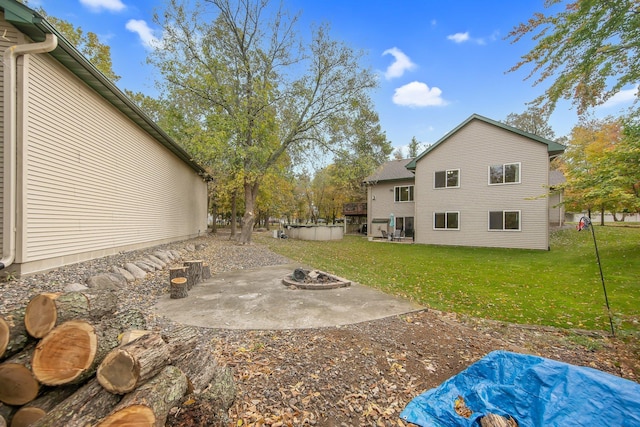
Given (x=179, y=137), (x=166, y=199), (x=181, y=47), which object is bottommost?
(x=166, y=199)

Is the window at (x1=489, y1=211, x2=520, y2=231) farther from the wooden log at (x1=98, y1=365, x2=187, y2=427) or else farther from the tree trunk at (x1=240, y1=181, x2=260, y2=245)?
the wooden log at (x1=98, y1=365, x2=187, y2=427)

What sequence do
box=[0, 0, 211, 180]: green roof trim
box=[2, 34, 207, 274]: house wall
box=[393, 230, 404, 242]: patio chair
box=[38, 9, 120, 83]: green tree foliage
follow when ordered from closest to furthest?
box=[0, 0, 211, 180]: green roof trim → box=[2, 34, 207, 274]: house wall → box=[38, 9, 120, 83]: green tree foliage → box=[393, 230, 404, 242]: patio chair

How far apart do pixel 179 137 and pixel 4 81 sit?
42.0ft

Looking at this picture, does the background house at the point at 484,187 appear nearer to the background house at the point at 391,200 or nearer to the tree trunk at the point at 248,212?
the background house at the point at 391,200

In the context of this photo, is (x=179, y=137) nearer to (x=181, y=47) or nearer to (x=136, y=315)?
(x=181, y=47)

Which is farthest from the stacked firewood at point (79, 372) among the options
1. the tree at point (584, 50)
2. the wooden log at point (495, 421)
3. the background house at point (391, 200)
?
the background house at point (391, 200)

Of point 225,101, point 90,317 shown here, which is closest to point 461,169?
point 225,101

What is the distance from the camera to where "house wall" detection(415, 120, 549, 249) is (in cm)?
1316

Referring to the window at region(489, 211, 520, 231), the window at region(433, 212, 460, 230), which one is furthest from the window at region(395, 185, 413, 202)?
the window at region(489, 211, 520, 231)

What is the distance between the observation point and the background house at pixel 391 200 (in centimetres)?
1916

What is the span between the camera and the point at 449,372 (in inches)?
114

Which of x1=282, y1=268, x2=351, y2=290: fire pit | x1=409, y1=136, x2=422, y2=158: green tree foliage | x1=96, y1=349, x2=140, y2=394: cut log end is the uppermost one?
x1=409, y1=136, x2=422, y2=158: green tree foliage

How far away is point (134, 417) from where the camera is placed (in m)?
1.53

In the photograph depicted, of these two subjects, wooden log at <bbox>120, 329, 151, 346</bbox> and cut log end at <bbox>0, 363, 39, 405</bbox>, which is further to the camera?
wooden log at <bbox>120, 329, 151, 346</bbox>
